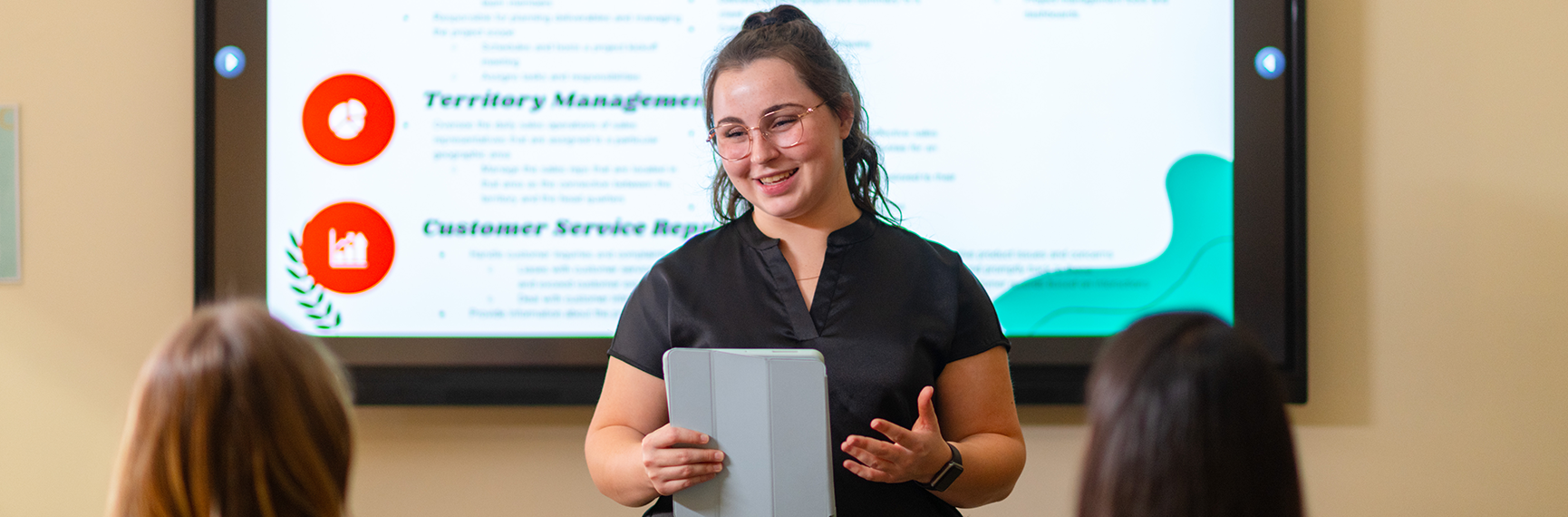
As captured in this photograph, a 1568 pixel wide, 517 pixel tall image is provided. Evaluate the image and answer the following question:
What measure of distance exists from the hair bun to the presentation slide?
0.65m

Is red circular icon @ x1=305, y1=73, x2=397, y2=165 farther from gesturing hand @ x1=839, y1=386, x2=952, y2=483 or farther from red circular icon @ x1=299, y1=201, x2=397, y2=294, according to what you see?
gesturing hand @ x1=839, y1=386, x2=952, y2=483

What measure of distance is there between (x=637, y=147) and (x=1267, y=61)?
129cm

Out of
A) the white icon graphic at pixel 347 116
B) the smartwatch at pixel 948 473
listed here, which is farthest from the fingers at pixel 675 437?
the white icon graphic at pixel 347 116

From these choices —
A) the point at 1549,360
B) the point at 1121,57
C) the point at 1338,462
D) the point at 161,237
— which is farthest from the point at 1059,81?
the point at 161,237

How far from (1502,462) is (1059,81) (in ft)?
3.96

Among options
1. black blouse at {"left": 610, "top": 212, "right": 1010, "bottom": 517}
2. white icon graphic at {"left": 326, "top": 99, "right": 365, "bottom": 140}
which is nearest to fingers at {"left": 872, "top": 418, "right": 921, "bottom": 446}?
black blouse at {"left": 610, "top": 212, "right": 1010, "bottom": 517}

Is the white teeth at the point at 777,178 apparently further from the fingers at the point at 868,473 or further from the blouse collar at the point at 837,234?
the fingers at the point at 868,473

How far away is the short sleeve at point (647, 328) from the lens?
3.73 ft

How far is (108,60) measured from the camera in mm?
1870

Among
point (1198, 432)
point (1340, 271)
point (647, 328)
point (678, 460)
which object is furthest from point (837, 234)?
point (1340, 271)

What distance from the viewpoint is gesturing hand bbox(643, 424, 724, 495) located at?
96 cm

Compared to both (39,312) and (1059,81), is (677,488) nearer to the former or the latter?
(1059,81)

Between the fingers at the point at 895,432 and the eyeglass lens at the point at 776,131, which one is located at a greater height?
the eyeglass lens at the point at 776,131

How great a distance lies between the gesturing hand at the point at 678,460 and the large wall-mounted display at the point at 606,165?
90 cm
